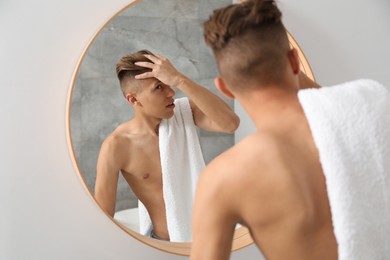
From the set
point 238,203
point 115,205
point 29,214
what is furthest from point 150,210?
point 238,203

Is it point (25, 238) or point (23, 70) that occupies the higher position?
point (23, 70)

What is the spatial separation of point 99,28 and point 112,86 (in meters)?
0.16

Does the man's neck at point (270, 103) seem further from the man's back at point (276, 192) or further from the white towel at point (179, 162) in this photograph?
the white towel at point (179, 162)

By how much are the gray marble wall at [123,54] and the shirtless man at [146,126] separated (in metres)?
0.02

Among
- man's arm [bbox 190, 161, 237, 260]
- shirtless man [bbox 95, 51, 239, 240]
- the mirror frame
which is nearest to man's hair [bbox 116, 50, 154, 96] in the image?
shirtless man [bbox 95, 51, 239, 240]

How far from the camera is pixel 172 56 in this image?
1.52 metres

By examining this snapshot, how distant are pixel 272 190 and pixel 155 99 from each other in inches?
27.7

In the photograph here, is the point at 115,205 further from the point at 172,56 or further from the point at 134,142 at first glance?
the point at 172,56

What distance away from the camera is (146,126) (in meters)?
1.50

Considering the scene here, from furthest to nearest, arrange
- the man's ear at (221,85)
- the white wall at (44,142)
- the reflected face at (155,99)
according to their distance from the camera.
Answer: the reflected face at (155,99) → the white wall at (44,142) → the man's ear at (221,85)

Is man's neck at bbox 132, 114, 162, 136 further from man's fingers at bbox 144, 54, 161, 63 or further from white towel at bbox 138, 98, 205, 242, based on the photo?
man's fingers at bbox 144, 54, 161, 63

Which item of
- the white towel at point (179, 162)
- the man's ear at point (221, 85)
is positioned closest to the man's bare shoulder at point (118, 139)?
the white towel at point (179, 162)

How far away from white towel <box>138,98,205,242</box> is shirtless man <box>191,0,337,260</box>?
58cm

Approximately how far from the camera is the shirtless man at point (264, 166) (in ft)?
2.86
